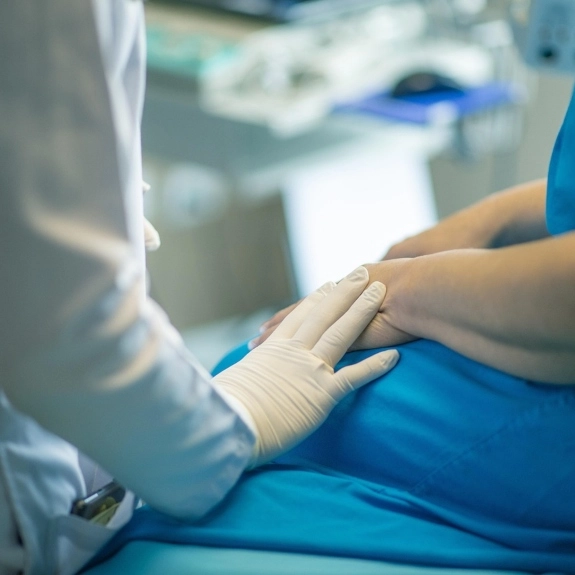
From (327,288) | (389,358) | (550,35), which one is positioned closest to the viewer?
(389,358)

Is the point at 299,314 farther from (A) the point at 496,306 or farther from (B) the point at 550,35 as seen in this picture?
(B) the point at 550,35

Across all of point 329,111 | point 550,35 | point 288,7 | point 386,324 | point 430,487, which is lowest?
point 430,487

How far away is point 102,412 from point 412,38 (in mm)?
2103

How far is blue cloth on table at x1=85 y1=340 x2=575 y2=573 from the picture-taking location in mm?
717

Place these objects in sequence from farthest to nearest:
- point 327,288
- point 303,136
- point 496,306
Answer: point 303,136
point 327,288
point 496,306

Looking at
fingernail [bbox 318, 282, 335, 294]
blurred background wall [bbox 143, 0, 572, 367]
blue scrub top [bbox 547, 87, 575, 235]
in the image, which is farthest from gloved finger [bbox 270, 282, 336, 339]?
blurred background wall [bbox 143, 0, 572, 367]

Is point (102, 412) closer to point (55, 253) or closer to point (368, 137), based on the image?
point (55, 253)

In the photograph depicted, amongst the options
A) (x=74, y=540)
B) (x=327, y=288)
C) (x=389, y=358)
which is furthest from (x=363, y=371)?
(x=74, y=540)

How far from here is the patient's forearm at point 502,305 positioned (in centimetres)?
67

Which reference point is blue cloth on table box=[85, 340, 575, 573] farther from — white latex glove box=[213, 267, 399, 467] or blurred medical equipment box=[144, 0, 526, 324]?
blurred medical equipment box=[144, 0, 526, 324]

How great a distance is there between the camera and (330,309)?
85cm

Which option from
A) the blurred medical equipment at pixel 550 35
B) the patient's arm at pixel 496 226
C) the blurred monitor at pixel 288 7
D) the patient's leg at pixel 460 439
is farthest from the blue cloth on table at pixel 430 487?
the blurred monitor at pixel 288 7

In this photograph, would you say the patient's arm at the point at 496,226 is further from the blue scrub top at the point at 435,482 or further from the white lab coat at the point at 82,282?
the white lab coat at the point at 82,282

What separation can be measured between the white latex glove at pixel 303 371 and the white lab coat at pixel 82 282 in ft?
0.21
